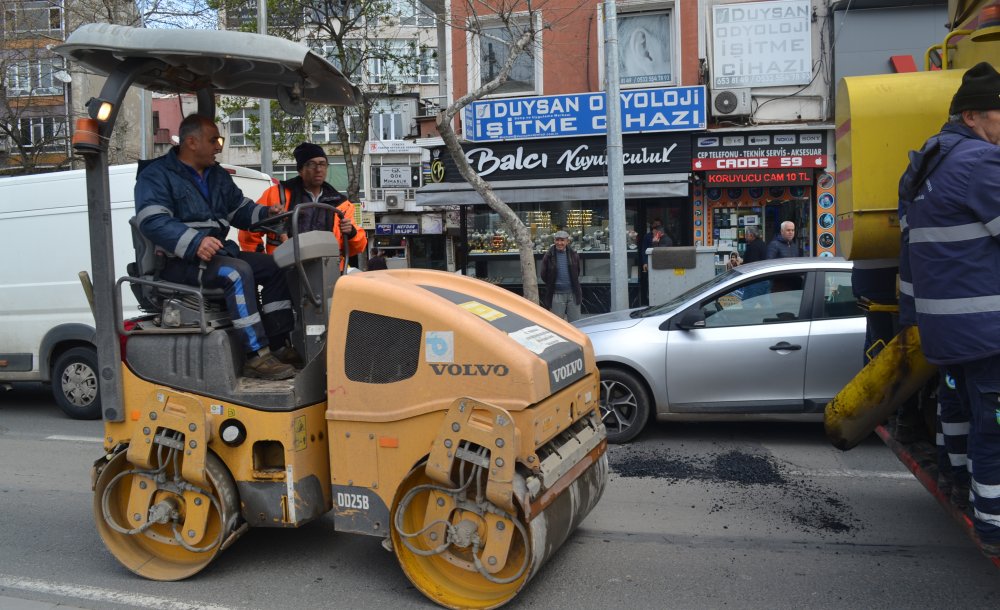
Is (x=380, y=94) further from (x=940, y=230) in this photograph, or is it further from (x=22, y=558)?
(x=940, y=230)

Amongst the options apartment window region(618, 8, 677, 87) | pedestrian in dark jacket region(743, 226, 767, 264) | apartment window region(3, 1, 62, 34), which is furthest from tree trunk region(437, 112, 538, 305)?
apartment window region(3, 1, 62, 34)

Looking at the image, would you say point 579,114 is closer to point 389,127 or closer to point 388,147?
point 388,147

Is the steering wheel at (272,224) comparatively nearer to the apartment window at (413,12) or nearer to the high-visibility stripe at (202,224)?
the high-visibility stripe at (202,224)

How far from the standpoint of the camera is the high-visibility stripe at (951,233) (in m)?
3.29

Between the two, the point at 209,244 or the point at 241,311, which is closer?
the point at 209,244

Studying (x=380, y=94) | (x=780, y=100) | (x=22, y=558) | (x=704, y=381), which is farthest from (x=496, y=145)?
(x=22, y=558)

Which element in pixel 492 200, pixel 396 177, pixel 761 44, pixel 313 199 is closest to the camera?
pixel 313 199

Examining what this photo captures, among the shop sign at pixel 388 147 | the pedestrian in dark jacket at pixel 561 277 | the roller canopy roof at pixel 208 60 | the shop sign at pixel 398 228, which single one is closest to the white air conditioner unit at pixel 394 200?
the shop sign at pixel 398 228

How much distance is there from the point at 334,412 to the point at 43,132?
85.7 ft

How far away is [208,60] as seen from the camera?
168 inches

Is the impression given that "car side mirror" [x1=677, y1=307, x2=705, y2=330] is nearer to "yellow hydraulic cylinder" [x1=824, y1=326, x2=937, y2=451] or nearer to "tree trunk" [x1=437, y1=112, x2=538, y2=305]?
"yellow hydraulic cylinder" [x1=824, y1=326, x2=937, y2=451]

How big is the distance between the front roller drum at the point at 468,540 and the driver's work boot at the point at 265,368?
97 centimetres

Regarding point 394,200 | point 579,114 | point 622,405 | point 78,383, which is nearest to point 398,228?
point 394,200

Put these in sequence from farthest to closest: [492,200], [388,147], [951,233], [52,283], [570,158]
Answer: [388,147]
[570,158]
[492,200]
[52,283]
[951,233]
